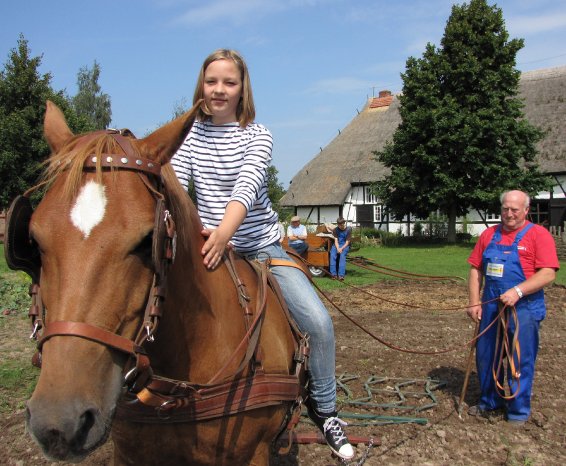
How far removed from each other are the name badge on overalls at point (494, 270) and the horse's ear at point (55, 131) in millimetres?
4542

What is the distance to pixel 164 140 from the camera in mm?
1918

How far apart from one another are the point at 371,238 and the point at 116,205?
107ft

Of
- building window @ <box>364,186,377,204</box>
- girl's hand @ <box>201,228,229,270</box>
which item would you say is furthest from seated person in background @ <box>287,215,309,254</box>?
building window @ <box>364,186,377,204</box>

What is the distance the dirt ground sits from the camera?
4.30 metres

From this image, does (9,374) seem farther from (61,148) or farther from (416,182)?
(416,182)

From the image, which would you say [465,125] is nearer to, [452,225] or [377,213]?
[452,225]

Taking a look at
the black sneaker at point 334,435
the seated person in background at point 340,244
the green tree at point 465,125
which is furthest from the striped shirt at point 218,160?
the green tree at point 465,125

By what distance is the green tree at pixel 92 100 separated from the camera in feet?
158

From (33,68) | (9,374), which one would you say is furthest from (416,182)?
(9,374)

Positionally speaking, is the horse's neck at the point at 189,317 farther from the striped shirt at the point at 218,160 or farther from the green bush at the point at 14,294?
the green bush at the point at 14,294

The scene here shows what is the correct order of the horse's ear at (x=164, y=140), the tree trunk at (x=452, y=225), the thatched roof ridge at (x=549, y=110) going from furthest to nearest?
the thatched roof ridge at (x=549, y=110) < the tree trunk at (x=452, y=225) < the horse's ear at (x=164, y=140)

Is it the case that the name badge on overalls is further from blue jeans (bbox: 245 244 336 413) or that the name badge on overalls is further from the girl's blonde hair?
the girl's blonde hair

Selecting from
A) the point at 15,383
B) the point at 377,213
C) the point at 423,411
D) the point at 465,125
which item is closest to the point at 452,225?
the point at 465,125

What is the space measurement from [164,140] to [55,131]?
482 millimetres
